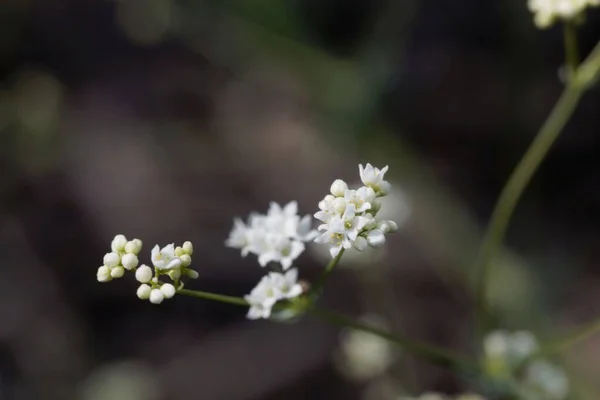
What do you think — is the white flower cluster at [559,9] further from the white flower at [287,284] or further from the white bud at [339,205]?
the white flower at [287,284]

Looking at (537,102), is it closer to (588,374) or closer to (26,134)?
(588,374)

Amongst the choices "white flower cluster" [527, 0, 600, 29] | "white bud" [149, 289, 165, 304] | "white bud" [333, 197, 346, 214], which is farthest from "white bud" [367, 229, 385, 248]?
"white flower cluster" [527, 0, 600, 29]

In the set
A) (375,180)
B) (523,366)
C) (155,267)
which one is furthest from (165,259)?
(523,366)

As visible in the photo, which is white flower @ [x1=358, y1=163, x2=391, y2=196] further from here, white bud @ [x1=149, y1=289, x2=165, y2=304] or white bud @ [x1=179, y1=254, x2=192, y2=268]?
white bud @ [x1=149, y1=289, x2=165, y2=304]

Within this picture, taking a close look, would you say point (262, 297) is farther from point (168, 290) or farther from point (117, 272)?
point (117, 272)

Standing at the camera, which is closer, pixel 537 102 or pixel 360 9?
pixel 537 102

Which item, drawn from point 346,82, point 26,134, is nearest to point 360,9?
point 346,82
